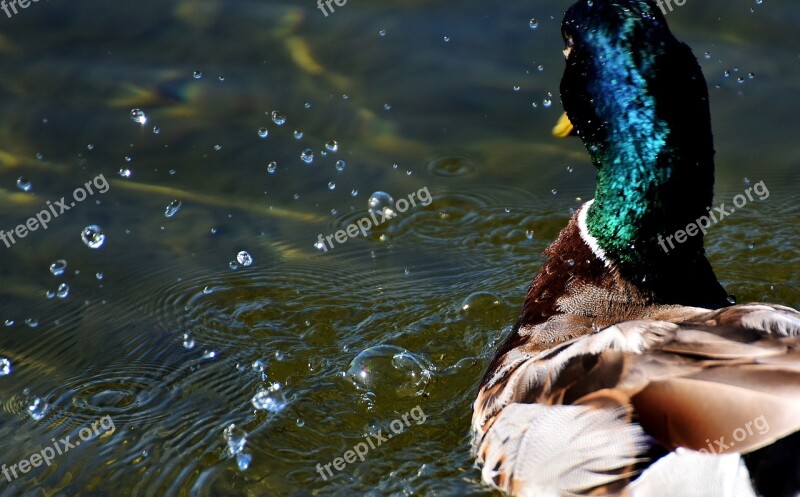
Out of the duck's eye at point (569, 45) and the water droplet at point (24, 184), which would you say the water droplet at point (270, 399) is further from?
the water droplet at point (24, 184)

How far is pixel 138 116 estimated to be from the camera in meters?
6.18

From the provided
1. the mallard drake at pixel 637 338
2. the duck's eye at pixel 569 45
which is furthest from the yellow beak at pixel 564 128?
the duck's eye at pixel 569 45

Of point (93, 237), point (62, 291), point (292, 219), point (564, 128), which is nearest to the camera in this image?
point (564, 128)

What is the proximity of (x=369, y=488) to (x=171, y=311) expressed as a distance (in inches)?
67.1

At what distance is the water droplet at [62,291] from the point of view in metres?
5.21

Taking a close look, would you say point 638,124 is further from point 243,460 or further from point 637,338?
point 243,460

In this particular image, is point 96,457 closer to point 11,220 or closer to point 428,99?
point 11,220

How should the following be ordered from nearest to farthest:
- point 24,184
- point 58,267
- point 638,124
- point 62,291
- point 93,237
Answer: point 638,124 → point 62,291 → point 58,267 → point 93,237 → point 24,184

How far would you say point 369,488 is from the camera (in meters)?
3.80

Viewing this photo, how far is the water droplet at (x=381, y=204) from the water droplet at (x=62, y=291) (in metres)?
1.59

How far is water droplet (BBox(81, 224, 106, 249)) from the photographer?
548 cm

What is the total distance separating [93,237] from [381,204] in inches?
59.0

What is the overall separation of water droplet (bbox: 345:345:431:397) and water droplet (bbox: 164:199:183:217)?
1.63 metres

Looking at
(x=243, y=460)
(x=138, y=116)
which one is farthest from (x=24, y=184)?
(x=243, y=460)
